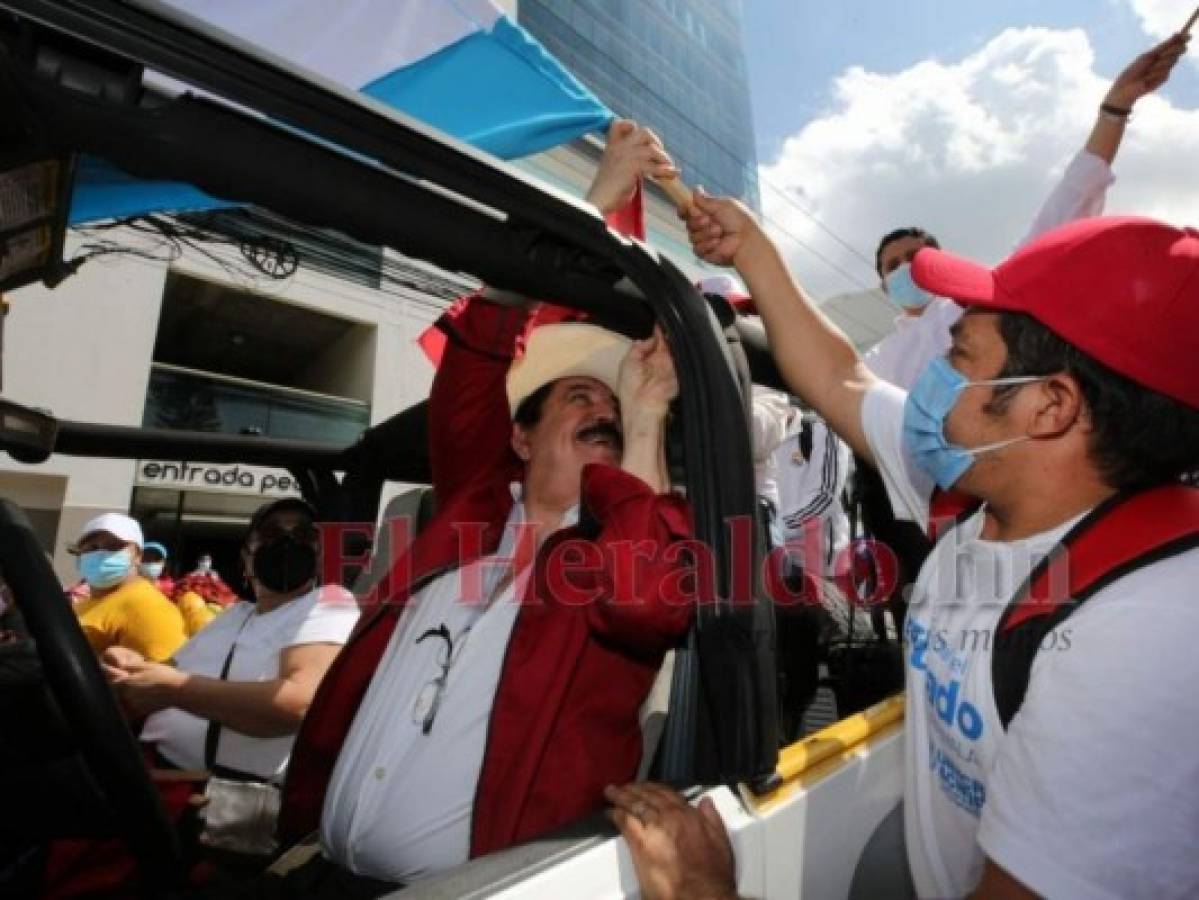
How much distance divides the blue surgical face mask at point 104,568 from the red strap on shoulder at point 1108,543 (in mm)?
4069

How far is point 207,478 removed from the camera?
11.6 metres

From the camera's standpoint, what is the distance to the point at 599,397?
209 centimetres

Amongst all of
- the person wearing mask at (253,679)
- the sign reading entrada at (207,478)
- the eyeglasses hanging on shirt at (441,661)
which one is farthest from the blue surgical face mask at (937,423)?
the sign reading entrada at (207,478)

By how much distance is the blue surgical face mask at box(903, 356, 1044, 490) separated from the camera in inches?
58.6

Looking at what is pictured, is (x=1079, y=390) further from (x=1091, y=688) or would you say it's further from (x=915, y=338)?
(x=915, y=338)

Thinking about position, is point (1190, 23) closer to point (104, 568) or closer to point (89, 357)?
point (104, 568)

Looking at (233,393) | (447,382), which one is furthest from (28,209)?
(233,393)

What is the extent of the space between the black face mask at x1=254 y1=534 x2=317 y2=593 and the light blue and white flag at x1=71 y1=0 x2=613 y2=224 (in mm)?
1228

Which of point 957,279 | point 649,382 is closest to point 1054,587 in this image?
point 957,279

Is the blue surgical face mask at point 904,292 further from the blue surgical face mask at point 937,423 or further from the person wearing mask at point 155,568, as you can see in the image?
the person wearing mask at point 155,568

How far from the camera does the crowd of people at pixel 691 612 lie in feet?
3.25

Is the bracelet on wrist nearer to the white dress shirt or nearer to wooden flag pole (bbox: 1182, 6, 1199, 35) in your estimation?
wooden flag pole (bbox: 1182, 6, 1199, 35)

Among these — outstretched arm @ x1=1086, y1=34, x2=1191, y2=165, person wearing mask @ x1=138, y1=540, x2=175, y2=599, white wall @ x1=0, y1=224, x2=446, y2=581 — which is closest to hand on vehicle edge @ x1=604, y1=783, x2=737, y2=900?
outstretched arm @ x1=1086, y1=34, x2=1191, y2=165

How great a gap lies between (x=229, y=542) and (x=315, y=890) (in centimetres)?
1371
